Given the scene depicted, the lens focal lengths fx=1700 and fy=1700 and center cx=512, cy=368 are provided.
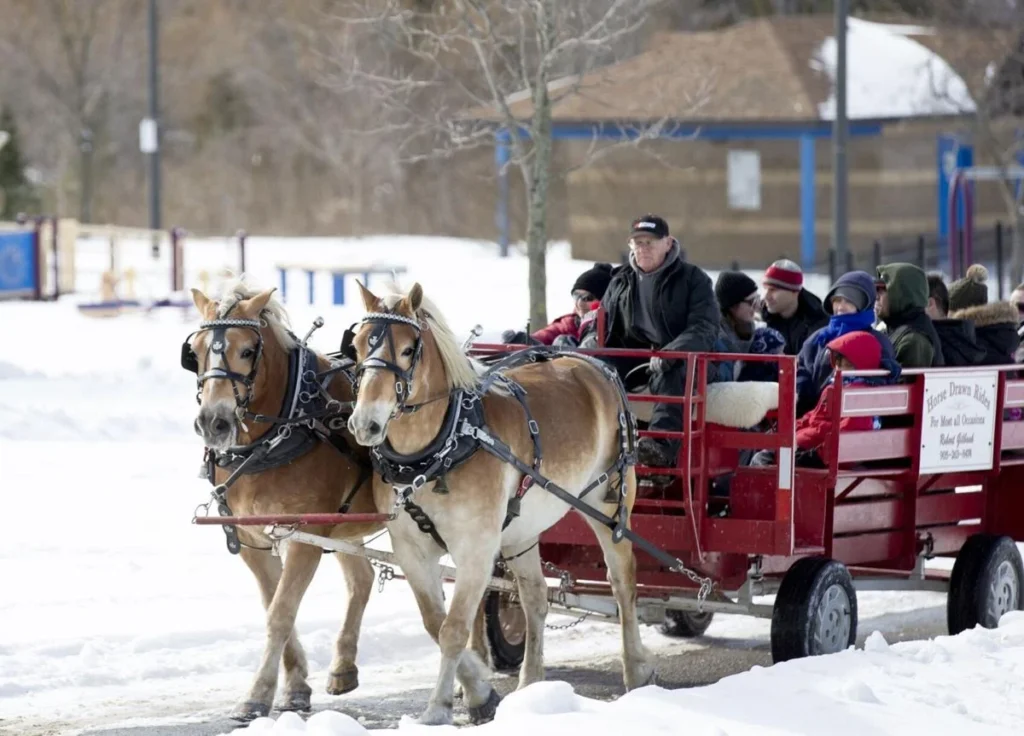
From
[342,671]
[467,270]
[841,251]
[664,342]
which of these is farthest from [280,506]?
[467,270]

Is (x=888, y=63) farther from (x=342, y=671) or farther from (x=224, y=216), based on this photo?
A: (x=342, y=671)

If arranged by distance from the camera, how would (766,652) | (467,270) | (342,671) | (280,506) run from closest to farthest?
(280,506) → (342,671) → (766,652) → (467,270)

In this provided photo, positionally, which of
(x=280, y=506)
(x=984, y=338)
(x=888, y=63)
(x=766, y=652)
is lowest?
(x=766, y=652)

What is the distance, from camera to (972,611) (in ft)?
28.5

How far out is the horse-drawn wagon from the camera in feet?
22.1

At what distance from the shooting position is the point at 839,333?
853 cm

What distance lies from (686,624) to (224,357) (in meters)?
3.82

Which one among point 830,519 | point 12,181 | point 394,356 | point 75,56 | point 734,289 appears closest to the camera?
point 394,356

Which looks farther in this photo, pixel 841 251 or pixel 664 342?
pixel 841 251

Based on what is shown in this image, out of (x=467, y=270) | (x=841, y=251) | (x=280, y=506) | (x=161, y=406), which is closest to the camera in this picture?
(x=280, y=506)

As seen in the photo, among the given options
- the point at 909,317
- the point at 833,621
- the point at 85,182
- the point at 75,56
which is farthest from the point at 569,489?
the point at 75,56

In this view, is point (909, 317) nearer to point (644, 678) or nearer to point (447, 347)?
point (644, 678)

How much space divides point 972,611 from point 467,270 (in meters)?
22.6

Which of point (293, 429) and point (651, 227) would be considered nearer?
point (293, 429)
